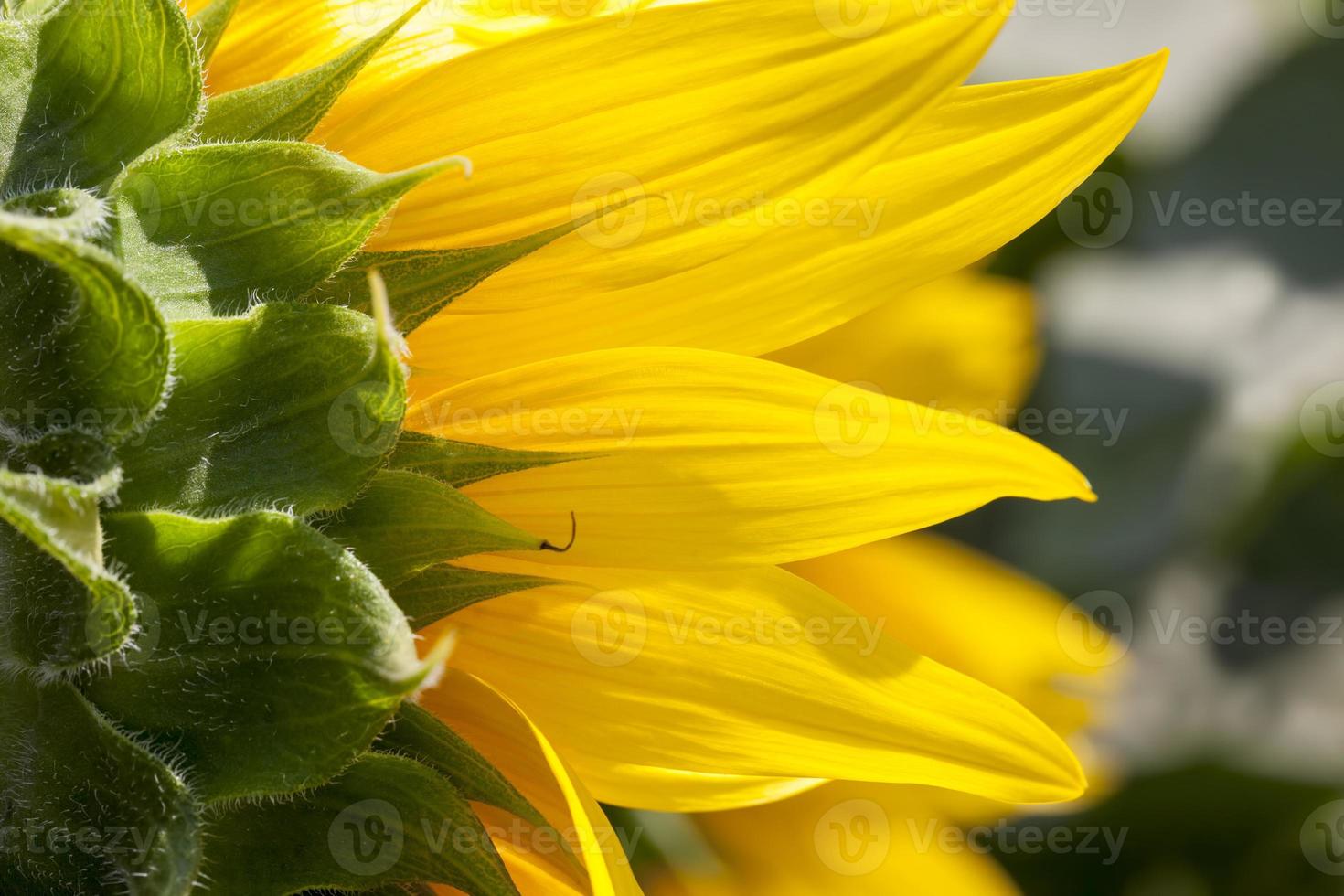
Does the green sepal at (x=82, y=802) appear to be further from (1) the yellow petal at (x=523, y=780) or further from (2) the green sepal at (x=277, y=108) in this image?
(2) the green sepal at (x=277, y=108)

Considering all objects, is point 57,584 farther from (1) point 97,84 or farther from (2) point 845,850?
(2) point 845,850

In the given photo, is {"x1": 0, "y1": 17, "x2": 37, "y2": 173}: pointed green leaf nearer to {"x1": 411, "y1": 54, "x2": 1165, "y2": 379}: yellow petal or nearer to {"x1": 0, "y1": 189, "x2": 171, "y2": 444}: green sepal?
{"x1": 0, "y1": 189, "x2": 171, "y2": 444}: green sepal

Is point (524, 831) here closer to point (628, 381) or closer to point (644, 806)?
point (644, 806)

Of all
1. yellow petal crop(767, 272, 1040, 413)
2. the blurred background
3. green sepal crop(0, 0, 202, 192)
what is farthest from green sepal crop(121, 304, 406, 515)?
the blurred background

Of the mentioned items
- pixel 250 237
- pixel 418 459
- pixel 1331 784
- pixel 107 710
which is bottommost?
pixel 1331 784

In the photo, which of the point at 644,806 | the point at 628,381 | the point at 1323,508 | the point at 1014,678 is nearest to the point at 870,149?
the point at 628,381

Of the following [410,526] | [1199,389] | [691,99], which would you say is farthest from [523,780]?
[1199,389]

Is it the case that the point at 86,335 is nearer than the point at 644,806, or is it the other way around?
the point at 86,335
